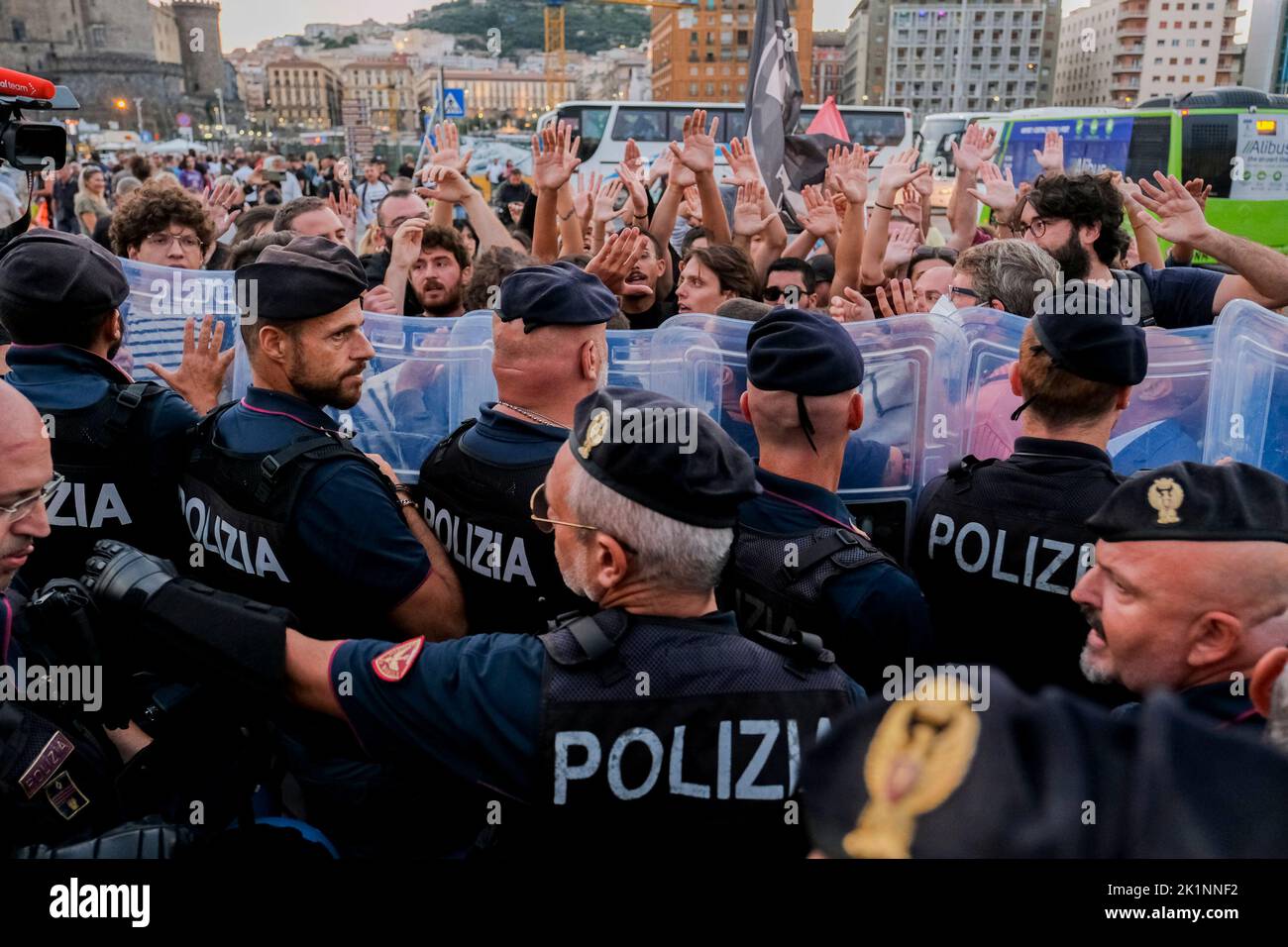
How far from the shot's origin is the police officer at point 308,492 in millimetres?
2125

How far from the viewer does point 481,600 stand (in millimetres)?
2367

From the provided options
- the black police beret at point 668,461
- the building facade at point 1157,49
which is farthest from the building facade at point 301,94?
the black police beret at point 668,461

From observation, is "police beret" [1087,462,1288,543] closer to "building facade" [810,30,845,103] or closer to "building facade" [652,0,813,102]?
"building facade" [652,0,813,102]

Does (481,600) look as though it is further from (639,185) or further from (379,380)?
(639,185)

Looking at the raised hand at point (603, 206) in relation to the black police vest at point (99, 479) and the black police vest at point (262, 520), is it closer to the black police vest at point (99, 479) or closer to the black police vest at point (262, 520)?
the black police vest at point (99, 479)

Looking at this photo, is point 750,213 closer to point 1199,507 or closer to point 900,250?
point 900,250

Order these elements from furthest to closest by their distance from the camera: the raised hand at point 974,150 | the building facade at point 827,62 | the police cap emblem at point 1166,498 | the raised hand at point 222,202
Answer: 1. the building facade at point 827,62
2. the raised hand at point 222,202
3. the raised hand at point 974,150
4. the police cap emblem at point 1166,498

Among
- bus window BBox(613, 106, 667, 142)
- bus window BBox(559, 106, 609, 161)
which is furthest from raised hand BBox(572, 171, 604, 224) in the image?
bus window BBox(559, 106, 609, 161)

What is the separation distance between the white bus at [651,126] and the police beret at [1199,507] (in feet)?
58.7

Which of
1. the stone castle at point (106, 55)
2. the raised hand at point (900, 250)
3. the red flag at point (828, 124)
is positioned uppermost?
the stone castle at point (106, 55)

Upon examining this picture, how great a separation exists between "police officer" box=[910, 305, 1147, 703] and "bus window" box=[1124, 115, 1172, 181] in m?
12.0

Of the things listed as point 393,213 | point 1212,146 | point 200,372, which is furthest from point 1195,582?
point 1212,146

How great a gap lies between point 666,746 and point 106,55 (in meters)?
102

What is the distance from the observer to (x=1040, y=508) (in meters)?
2.33
